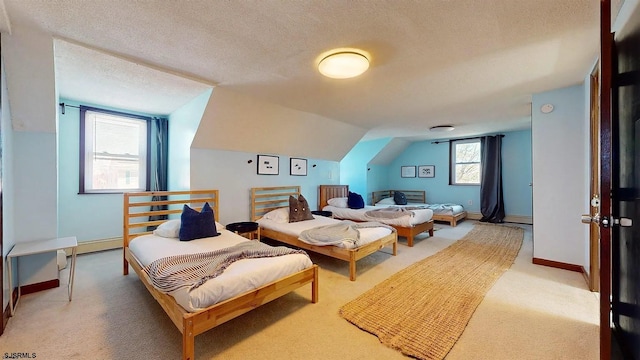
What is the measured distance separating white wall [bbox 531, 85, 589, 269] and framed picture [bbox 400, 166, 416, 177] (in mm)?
4572

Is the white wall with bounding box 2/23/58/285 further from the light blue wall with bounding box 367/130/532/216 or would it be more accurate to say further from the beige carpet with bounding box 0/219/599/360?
the light blue wall with bounding box 367/130/532/216

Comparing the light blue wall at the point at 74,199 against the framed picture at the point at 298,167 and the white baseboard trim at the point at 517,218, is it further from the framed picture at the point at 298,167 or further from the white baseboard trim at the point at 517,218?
the white baseboard trim at the point at 517,218

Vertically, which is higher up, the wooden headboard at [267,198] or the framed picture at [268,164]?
the framed picture at [268,164]

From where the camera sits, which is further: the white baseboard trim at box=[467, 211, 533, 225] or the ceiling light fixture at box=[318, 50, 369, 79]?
the white baseboard trim at box=[467, 211, 533, 225]

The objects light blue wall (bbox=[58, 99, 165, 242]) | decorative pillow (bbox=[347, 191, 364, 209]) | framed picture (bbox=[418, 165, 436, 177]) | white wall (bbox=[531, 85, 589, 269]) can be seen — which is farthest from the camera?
framed picture (bbox=[418, 165, 436, 177])

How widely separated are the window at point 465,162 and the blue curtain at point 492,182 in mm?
303

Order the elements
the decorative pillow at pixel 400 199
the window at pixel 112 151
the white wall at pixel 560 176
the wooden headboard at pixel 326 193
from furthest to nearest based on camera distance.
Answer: the decorative pillow at pixel 400 199 → the wooden headboard at pixel 326 193 → the window at pixel 112 151 → the white wall at pixel 560 176

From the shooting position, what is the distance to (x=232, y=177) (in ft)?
13.8

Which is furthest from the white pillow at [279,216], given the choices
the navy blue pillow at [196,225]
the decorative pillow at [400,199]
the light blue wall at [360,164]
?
the decorative pillow at [400,199]

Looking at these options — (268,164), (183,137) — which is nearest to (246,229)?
(268,164)

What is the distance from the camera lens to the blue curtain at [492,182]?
6.36 m

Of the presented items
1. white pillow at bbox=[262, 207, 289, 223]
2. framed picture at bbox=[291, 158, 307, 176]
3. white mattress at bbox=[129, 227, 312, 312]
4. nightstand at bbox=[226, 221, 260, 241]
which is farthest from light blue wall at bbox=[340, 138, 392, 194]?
white mattress at bbox=[129, 227, 312, 312]

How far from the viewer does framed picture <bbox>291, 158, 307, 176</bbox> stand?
5.12 metres

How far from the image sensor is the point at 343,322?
80.8 inches
